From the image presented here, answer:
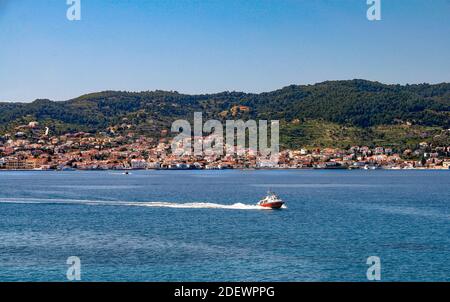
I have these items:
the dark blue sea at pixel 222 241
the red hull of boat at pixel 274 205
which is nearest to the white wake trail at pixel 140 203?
the dark blue sea at pixel 222 241

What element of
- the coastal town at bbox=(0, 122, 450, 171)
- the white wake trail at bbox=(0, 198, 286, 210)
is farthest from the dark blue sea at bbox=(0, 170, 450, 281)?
the coastal town at bbox=(0, 122, 450, 171)

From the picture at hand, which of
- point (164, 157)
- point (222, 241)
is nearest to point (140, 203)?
point (222, 241)

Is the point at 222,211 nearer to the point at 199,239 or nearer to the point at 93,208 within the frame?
the point at 93,208

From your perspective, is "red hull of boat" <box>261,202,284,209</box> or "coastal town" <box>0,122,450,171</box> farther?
"coastal town" <box>0,122,450,171</box>

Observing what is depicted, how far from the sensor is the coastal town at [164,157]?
17400 centimetres

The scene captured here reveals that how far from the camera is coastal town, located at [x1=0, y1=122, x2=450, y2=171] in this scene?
571ft

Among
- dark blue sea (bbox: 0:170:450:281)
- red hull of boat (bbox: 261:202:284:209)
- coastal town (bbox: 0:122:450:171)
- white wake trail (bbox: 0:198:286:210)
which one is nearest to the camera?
dark blue sea (bbox: 0:170:450:281)

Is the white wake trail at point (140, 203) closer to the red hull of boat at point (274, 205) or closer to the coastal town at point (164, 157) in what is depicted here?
the red hull of boat at point (274, 205)

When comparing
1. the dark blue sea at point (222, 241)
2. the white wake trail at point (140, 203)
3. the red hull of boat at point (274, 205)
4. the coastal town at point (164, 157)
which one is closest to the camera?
the dark blue sea at point (222, 241)

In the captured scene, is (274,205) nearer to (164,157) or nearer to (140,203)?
(140,203)

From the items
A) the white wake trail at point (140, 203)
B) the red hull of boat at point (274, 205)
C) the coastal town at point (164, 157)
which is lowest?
the coastal town at point (164, 157)

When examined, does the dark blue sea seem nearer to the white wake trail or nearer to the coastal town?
the white wake trail

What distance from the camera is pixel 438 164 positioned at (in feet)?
565

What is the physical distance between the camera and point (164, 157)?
19162 cm
